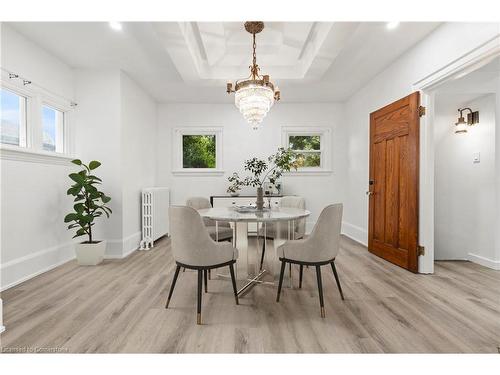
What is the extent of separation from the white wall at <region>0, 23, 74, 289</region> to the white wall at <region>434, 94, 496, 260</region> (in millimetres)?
5046

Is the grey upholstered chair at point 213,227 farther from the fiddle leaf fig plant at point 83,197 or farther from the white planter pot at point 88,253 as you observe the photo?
the white planter pot at point 88,253

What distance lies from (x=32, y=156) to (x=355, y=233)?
4868mm

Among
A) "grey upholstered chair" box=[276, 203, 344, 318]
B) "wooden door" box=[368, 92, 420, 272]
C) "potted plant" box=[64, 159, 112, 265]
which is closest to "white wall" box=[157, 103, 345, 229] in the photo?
"wooden door" box=[368, 92, 420, 272]

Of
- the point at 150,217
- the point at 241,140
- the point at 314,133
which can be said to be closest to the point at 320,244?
the point at 150,217

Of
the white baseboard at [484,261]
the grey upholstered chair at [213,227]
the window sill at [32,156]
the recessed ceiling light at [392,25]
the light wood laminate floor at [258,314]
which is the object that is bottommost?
the light wood laminate floor at [258,314]

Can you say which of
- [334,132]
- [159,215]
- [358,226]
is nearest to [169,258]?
[159,215]

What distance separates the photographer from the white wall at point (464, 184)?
10.8 ft

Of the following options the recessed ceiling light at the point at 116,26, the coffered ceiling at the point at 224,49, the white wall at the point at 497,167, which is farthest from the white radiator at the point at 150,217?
the white wall at the point at 497,167

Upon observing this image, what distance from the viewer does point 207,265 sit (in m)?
2.04

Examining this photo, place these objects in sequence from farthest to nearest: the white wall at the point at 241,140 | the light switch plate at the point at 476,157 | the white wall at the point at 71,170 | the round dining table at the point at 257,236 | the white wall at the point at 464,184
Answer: the white wall at the point at 241,140 < the light switch plate at the point at 476,157 < the white wall at the point at 464,184 < the white wall at the point at 71,170 < the round dining table at the point at 257,236

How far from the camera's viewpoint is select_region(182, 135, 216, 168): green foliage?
214 inches

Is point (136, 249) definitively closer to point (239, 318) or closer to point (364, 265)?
point (239, 318)

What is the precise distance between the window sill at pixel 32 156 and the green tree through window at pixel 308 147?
12.8ft

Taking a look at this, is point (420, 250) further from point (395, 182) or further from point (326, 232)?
point (326, 232)
